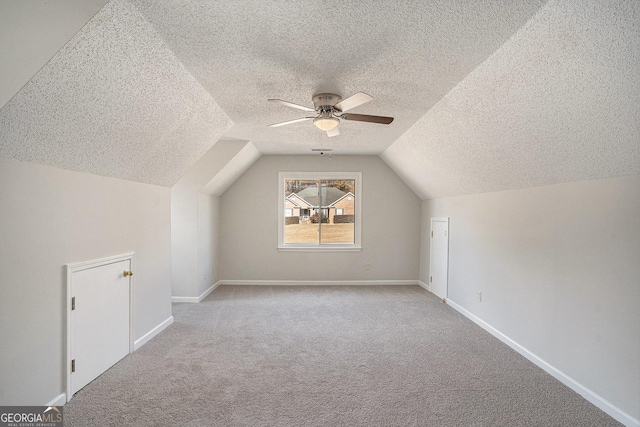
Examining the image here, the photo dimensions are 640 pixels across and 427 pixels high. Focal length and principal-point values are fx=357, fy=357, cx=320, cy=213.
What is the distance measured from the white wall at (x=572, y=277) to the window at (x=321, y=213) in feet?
9.51

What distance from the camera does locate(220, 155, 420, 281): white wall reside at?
6633 mm

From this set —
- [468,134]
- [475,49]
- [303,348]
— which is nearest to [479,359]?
[303,348]

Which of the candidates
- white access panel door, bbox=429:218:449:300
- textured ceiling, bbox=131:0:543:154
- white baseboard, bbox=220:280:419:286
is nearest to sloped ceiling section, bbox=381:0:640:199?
textured ceiling, bbox=131:0:543:154

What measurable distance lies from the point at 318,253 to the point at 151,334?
344 centimetres

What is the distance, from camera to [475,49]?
90.7 inches

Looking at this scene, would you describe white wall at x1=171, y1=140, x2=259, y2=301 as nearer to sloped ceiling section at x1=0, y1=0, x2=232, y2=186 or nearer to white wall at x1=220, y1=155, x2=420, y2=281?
white wall at x1=220, y1=155, x2=420, y2=281

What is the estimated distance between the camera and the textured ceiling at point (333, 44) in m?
1.89

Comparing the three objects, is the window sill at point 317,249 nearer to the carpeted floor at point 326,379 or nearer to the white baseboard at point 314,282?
the white baseboard at point 314,282

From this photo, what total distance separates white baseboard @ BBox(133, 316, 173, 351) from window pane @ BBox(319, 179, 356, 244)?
10.9 ft

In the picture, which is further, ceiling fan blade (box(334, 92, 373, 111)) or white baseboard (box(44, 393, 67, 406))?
ceiling fan blade (box(334, 92, 373, 111))

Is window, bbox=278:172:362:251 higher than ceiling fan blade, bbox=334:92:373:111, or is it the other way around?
ceiling fan blade, bbox=334:92:373:111

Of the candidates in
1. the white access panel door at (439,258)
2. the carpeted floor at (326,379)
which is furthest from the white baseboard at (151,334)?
the white access panel door at (439,258)

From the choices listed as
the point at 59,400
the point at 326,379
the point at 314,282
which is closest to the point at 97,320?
the point at 59,400

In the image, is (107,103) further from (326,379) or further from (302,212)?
(302,212)
